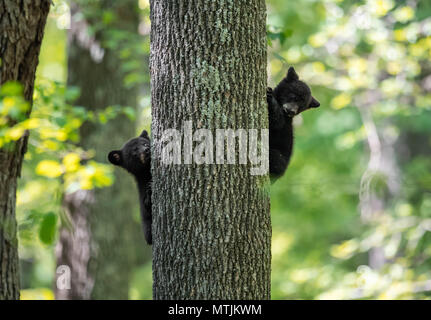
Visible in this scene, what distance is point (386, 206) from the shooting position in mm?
14109

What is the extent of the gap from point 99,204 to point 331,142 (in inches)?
302

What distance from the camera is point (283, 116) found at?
5.03 metres

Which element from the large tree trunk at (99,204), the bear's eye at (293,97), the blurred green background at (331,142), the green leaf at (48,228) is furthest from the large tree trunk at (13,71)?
the large tree trunk at (99,204)

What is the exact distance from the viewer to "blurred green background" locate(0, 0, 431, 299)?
609 centimetres

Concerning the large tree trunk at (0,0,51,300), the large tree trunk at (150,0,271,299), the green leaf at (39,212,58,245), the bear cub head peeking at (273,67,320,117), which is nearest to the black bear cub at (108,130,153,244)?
the large tree trunk at (0,0,51,300)

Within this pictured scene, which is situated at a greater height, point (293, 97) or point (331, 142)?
point (331, 142)

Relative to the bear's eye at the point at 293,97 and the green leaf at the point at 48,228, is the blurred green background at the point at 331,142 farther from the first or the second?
the bear's eye at the point at 293,97

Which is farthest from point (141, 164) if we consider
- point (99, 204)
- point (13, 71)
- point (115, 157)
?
point (99, 204)

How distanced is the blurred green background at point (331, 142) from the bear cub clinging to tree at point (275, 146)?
17.1 inches

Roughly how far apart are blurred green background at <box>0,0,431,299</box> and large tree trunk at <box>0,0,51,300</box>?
0.23 m

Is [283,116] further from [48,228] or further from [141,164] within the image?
[48,228]

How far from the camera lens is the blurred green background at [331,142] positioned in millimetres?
6094

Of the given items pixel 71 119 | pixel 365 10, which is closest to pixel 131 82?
pixel 71 119
